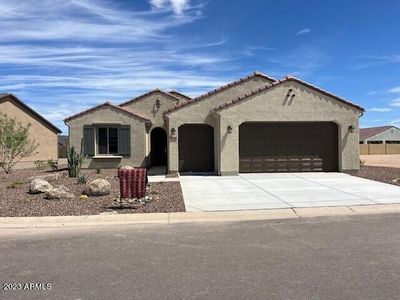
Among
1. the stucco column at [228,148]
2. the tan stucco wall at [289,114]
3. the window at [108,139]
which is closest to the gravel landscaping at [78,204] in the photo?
the stucco column at [228,148]

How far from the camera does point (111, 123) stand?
2280 centimetres

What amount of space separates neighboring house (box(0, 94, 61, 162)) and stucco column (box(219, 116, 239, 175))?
14830 millimetres

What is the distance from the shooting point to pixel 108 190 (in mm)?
12852

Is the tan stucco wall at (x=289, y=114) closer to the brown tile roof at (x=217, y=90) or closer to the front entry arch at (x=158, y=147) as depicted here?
the brown tile roof at (x=217, y=90)

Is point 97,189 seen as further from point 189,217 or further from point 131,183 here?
point 189,217

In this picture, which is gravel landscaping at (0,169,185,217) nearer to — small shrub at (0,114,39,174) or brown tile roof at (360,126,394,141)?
small shrub at (0,114,39,174)

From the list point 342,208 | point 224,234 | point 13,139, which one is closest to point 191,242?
point 224,234

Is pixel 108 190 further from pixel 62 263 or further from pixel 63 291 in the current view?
pixel 63 291

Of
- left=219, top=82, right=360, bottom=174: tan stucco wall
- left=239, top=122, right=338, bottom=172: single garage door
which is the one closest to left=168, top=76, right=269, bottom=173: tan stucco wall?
left=219, top=82, right=360, bottom=174: tan stucco wall

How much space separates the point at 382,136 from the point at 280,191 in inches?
2795

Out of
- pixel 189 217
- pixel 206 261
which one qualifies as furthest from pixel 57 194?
pixel 206 261

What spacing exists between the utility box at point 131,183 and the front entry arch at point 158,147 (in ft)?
52.9

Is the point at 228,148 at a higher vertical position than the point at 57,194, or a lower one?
higher

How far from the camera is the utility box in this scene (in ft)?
35.5
